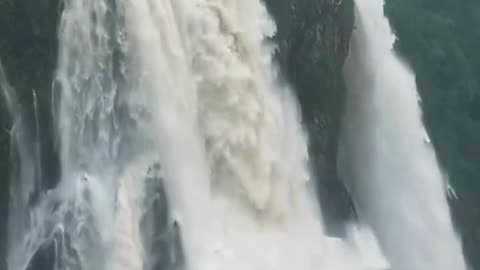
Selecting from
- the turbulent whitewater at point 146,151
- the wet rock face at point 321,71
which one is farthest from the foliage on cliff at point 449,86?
the turbulent whitewater at point 146,151

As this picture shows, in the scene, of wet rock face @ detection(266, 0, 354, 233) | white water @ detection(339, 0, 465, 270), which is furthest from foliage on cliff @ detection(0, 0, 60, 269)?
white water @ detection(339, 0, 465, 270)

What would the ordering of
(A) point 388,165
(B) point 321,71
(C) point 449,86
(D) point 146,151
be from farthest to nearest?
(C) point 449,86 → (A) point 388,165 → (B) point 321,71 → (D) point 146,151

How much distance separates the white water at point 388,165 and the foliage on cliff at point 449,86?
1.37 meters

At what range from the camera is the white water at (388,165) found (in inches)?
820

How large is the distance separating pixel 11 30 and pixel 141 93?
1.83 m

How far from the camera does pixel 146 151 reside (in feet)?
53.9

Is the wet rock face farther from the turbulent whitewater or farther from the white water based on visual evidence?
the turbulent whitewater

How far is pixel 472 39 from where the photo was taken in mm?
26000

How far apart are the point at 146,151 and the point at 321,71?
4036 mm

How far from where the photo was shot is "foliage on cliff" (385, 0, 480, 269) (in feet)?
76.8

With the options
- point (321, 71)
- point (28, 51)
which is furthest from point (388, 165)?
point (28, 51)

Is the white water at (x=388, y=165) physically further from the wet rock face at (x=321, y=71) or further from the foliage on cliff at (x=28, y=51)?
the foliage on cliff at (x=28, y=51)

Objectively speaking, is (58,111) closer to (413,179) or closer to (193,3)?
(193,3)

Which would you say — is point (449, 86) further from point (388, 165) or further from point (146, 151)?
point (146, 151)
